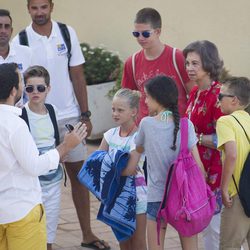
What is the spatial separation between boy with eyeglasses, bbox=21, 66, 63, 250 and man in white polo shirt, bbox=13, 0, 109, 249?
527 millimetres

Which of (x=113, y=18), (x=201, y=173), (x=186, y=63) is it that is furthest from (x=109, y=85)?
(x=201, y=173)

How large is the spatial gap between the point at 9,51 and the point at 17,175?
6.22ft

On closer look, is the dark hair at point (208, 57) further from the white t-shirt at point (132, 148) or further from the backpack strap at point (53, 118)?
the backpack strap at point (53, 118)

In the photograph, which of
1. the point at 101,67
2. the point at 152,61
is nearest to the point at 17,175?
the point at 152,61

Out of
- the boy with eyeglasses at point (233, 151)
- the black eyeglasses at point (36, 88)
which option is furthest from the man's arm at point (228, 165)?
the black eyeglasses at point (36, 88)

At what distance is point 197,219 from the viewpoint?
4.84m

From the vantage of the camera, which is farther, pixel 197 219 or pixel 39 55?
pixel 39 55

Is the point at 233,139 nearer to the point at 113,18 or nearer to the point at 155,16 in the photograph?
the point at 155,16

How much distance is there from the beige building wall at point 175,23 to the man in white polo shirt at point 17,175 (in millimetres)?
4774

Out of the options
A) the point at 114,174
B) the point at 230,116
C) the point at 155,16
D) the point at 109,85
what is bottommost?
the point at 109,85

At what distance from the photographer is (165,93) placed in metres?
4.96

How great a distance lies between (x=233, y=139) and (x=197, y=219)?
566 millimetres

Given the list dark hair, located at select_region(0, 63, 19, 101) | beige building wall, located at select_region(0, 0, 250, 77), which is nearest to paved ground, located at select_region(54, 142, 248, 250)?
dark hair, located at select_region(0, 63, 19, 101)

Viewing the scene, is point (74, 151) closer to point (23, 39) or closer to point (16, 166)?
point (23, 39)
